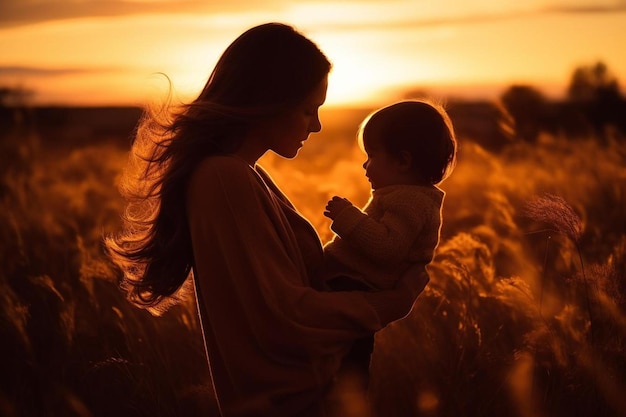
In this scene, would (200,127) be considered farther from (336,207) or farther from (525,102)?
(525,102)

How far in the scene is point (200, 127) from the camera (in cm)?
238

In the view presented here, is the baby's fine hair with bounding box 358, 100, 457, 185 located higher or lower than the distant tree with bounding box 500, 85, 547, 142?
lower

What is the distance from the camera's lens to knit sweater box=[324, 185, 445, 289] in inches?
97.6

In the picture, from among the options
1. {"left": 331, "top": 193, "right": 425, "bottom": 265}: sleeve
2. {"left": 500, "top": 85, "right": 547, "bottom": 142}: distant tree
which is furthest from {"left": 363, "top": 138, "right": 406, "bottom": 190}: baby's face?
{"left": 500, "top": 85, "right": 547, "bottom": 142}: distant tree

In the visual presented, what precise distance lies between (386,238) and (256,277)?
1.53 ft

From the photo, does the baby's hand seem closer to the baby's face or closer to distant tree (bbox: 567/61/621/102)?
the baby's face

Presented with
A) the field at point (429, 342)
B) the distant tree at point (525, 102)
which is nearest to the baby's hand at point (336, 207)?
the field at point (429, 342)

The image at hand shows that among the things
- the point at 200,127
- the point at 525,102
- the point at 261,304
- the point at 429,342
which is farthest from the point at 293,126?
the point at 525,102

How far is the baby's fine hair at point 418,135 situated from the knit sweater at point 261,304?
0.53m

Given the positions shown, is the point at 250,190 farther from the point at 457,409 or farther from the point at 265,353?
the point at 457,409

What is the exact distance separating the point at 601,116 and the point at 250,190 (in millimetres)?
23404

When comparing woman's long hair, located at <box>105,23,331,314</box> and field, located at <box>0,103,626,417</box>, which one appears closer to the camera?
woman's long hair, located at <box>105,23,331,314</box>

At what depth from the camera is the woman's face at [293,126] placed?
240 centimetres

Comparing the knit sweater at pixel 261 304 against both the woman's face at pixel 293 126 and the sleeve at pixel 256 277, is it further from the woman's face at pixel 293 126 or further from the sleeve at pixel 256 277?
the woman's face at pixel 293 126
